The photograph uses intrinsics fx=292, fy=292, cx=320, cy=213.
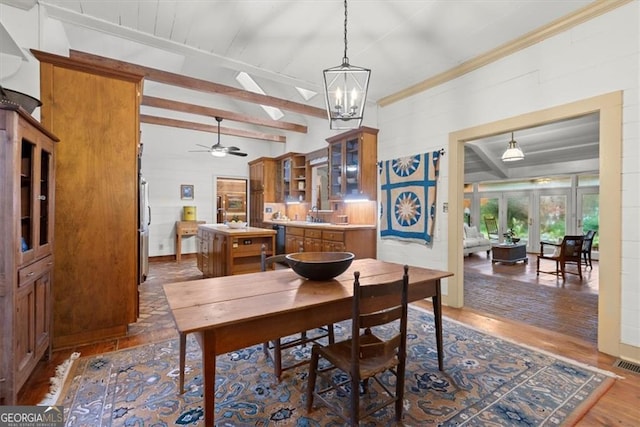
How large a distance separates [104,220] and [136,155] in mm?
657

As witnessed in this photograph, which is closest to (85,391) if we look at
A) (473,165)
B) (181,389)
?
(181,389)

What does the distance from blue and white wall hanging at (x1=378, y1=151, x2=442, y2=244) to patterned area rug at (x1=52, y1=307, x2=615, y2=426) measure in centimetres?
175

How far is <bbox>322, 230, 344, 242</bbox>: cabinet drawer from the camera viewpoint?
4395 millimetres

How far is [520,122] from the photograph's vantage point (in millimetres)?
2982

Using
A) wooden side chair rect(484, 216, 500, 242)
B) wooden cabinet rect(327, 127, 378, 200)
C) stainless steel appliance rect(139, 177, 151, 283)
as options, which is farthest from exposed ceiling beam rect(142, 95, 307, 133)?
wooden side chair rect(484, 216, 500, 242)

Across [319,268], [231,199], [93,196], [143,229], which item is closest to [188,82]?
[143,229]

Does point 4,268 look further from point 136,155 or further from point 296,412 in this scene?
point 296,412

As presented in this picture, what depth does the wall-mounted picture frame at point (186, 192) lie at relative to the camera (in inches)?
286

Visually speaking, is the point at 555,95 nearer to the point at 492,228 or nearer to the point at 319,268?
the point at 319,268

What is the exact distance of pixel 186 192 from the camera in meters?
7.30

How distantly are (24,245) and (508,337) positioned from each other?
3967 millimetres

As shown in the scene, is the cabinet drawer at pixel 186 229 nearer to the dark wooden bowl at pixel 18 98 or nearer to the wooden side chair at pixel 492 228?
the dark wooden bowl at pixel 18 98

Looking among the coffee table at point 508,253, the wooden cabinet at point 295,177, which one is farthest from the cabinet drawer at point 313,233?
the coffee table at point 508,253

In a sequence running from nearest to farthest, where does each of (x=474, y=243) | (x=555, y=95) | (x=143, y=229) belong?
(x=555, y=95)
(x=143, y=229)
(x=474, y=243)
